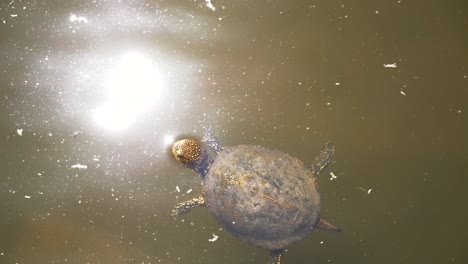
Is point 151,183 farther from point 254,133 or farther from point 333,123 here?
point 333,123

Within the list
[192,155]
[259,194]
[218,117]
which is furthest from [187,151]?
[259,194]

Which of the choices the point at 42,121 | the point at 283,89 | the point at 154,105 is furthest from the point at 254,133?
the point at 42,121

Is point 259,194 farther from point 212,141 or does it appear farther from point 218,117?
point 218,117

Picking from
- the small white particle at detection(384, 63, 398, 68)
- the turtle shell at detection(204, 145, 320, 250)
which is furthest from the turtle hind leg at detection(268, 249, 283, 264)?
the small white particle at detection(384, 63, 398, 68)

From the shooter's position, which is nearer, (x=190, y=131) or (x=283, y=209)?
(x=283, y=209)

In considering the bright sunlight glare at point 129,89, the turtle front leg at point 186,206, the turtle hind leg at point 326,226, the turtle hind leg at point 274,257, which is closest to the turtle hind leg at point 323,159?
the turtle hind leg at point 326,226

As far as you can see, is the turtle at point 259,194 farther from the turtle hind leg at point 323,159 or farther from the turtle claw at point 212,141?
the turtle hind leg at point 323,159
